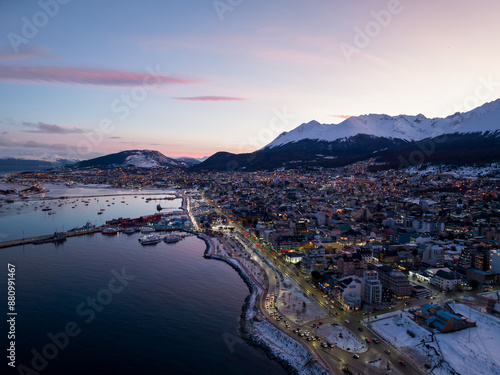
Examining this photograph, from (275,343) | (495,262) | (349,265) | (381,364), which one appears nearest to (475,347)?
(381,364)

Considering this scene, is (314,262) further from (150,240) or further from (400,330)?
(150,240)

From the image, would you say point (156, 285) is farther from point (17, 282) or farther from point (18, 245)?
point (18, 245)

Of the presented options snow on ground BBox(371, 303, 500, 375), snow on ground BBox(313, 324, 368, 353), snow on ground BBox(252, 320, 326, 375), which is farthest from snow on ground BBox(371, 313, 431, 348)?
snow on ground BBox(252, 320, 326, 375)

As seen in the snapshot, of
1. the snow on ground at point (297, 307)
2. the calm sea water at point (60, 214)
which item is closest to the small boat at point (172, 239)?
the calm sea water at point (60, 214)

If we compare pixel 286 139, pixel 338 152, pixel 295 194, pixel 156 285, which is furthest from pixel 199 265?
pixel 286 139

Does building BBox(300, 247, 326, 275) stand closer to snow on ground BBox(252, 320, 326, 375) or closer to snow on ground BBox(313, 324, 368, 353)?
snow on ground BBox(313, 324, 368, 353)

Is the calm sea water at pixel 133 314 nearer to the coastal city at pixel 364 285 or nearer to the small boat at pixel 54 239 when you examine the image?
the coastal city at pixel 364 285
